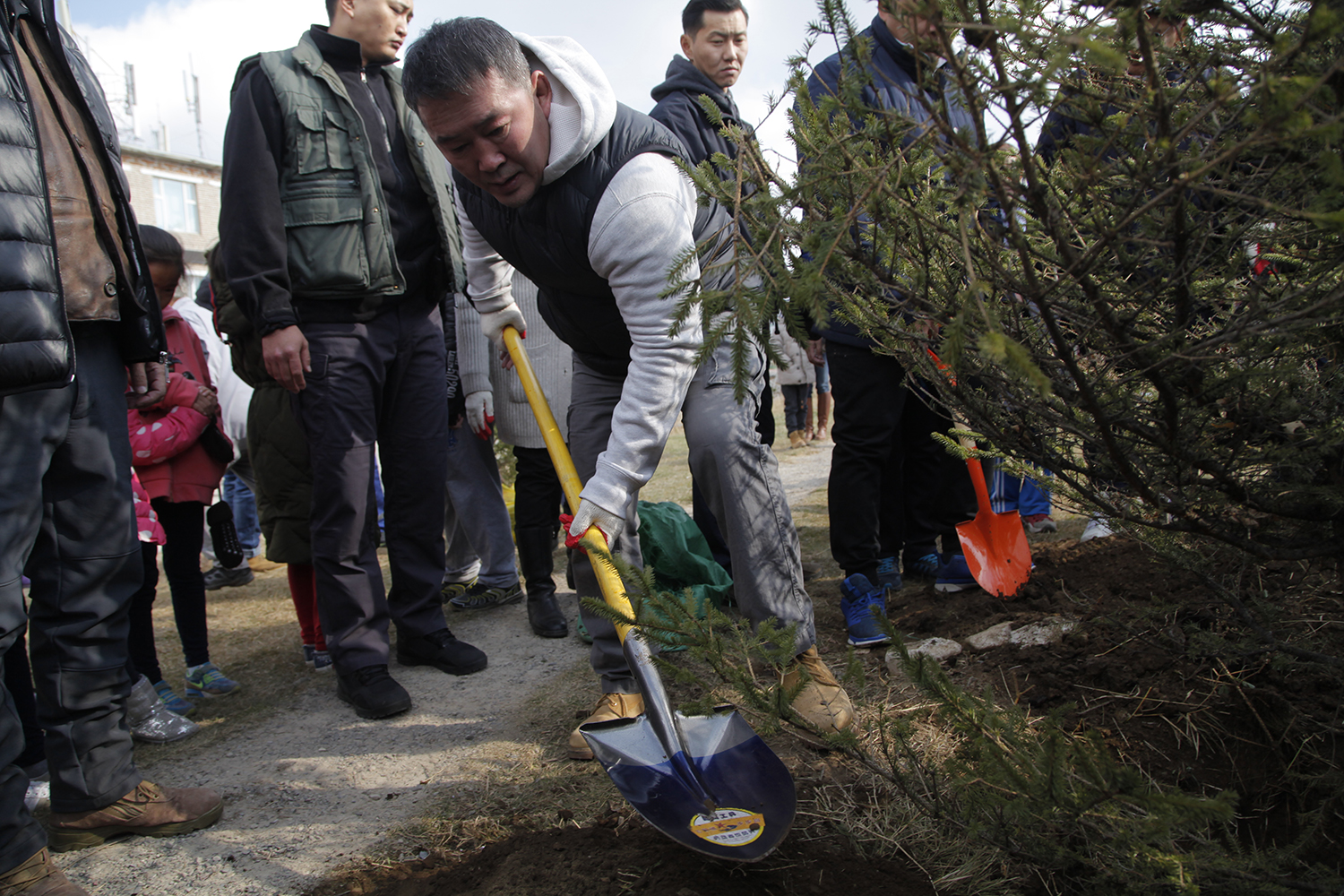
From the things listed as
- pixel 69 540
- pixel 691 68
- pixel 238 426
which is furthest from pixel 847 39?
pixel 238 426

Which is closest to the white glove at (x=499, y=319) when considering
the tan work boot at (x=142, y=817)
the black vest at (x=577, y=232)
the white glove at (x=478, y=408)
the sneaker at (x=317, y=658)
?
the black vest at (x=577, y=232)

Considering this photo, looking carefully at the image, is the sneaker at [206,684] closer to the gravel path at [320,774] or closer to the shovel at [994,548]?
the gravel path at [320,774]

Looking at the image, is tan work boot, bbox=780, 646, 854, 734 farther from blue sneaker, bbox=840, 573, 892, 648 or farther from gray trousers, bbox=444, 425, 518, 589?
gray trousers, bbox=444, 425, 518, 589

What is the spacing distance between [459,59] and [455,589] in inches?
113

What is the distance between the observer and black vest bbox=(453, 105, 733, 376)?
2.06m

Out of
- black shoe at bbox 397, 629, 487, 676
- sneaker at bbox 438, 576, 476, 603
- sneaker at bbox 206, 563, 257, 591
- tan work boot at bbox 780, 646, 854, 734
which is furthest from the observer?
sneaker at bbox 206, 563, 257, 591

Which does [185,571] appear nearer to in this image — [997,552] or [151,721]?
[151,721]

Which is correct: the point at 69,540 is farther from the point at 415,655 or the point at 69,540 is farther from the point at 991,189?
the point at 991,189

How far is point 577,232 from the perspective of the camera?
2.08 metres

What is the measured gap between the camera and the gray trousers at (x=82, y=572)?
6.19ft

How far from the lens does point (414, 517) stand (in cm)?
310

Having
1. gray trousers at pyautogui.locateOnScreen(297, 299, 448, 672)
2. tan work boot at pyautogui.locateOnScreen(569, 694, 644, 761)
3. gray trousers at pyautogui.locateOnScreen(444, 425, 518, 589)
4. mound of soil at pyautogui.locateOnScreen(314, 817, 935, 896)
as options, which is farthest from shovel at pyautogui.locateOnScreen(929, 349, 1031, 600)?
gray trousers at pyautogui.locateOnScreen(444, 425, 518, 589)

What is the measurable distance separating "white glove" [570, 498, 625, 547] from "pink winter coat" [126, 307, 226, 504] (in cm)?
177

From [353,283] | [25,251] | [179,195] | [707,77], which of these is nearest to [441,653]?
[353,283]
